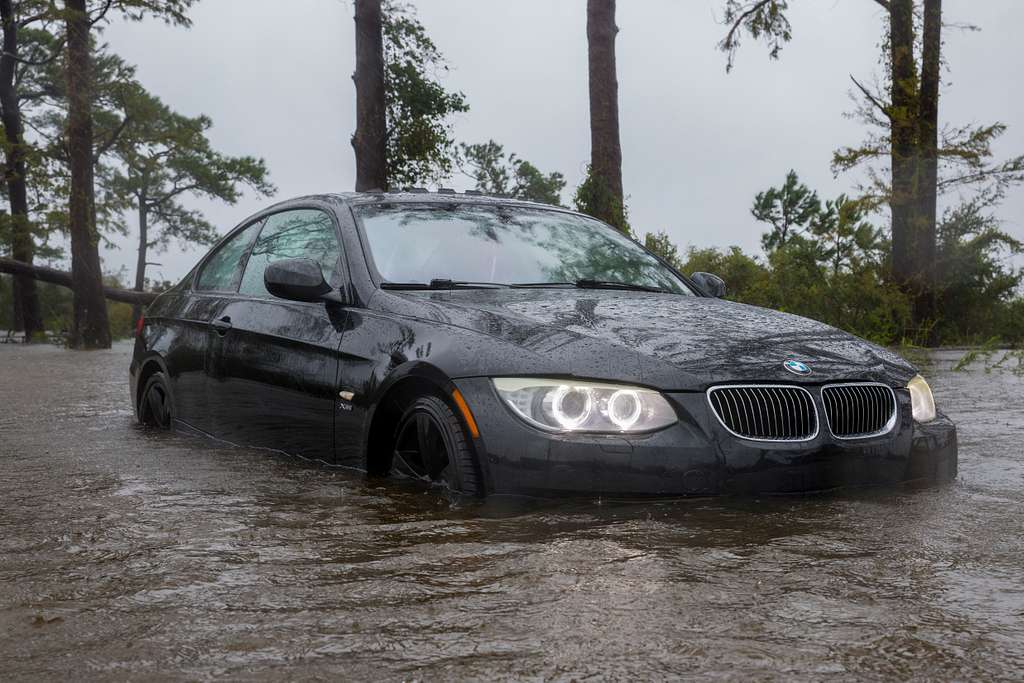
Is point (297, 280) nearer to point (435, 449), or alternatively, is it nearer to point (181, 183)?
point (435, 449)

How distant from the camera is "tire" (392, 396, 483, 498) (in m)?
4.36

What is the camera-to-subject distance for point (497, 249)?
572 cm

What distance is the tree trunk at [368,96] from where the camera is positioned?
2031 cm

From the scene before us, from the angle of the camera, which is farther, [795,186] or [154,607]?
[795,186]

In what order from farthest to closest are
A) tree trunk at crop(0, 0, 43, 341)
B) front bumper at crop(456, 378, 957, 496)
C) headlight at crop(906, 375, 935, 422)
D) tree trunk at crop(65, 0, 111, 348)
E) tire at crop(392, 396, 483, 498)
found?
tree trunk at crop(0, 0, 43, 341) → tree trunk at crop(65, 0, 111, 348) → headlight at crop(906, 375, 935, 422) → tire at crop(392, 396, 483, 498) → front bumper at crop(456, 378, 957, 496)

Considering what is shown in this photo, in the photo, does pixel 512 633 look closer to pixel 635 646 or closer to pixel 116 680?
pixel 635 646

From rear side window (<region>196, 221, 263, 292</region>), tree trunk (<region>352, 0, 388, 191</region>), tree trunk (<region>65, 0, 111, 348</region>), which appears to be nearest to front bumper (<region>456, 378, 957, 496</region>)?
rear side window (<region>196, 221, 263, 292</region>)

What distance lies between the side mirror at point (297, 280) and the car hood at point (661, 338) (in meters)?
0.47

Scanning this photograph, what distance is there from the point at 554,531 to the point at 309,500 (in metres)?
1.20

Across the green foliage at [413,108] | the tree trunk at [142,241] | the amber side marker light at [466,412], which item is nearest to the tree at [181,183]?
the tree trunk at [142,241]

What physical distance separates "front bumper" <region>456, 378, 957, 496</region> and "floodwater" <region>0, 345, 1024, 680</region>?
90mm

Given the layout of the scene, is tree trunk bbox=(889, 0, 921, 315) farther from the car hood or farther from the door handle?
the car hood

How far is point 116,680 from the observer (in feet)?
8.51

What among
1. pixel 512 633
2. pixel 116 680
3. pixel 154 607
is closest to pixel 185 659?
pixel 116 680
